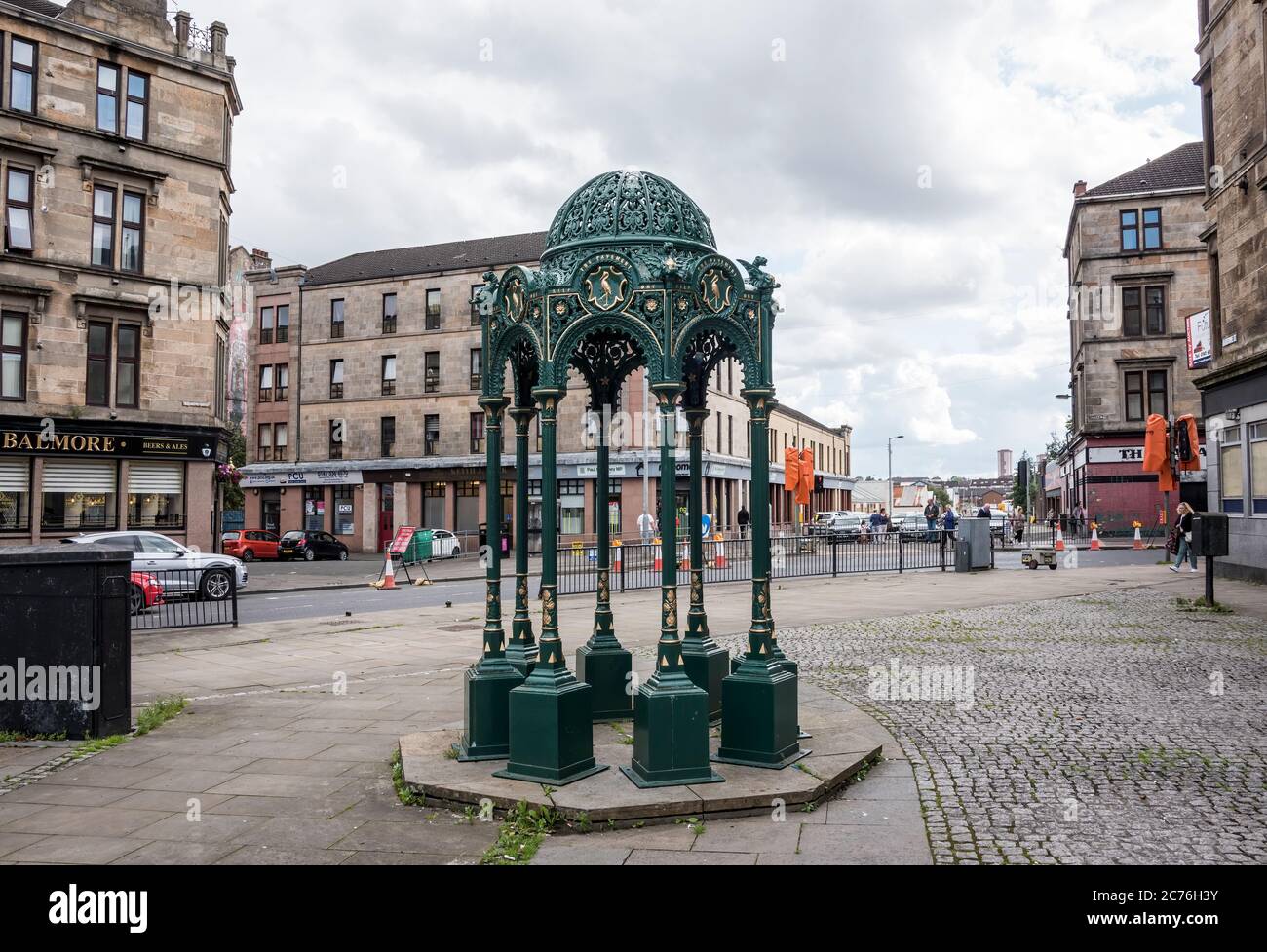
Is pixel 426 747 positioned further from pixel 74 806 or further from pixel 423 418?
pixel 423 418

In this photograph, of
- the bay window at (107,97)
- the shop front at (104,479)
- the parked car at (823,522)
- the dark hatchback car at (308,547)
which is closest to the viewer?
the shop front at (104,479)

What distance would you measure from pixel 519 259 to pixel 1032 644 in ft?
111

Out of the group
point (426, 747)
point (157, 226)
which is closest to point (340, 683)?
point (426, 747)

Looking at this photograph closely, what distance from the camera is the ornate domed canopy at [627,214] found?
19.4 ft

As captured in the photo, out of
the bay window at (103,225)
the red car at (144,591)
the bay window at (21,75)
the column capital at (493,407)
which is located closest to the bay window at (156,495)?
the bay window at (103,225)

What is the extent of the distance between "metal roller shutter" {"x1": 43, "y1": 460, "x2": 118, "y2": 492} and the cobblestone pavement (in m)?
21.2

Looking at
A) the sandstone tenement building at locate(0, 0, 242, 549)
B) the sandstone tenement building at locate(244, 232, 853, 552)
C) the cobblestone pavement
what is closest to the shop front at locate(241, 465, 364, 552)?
the sandstone tenement building at locate(244, 232, 853, 552)

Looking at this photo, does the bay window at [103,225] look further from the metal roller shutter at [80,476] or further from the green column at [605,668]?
the green column at [605,668]

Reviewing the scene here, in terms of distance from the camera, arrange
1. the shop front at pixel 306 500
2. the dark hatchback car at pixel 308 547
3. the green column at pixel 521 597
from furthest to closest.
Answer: the shop front at pixel 306 500, the dark hatchback car at pixel 308 547, the green column at pixel 521 597

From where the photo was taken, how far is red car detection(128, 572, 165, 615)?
15.0 metres

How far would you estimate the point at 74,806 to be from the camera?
16.7ft

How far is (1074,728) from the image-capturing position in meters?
6.77

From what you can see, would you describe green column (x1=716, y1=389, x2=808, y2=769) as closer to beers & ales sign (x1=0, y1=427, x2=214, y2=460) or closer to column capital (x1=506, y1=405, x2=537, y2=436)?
column capital (x1=506, y1=405, x2=537, y2=436)

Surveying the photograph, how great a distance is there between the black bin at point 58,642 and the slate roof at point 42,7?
2391 centimetres
